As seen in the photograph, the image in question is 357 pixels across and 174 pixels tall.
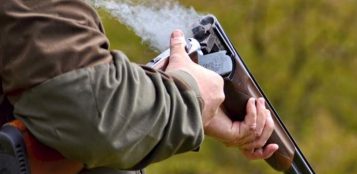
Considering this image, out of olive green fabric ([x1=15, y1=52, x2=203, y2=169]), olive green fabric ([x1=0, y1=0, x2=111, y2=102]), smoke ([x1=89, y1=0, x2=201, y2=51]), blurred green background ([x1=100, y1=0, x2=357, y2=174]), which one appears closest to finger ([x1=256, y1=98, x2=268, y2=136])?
smoke ([x1=89, y1=0, x2=201, y2=51])

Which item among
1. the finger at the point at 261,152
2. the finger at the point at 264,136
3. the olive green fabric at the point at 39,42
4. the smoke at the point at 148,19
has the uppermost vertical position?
the olive green fabric at the point at 39,42

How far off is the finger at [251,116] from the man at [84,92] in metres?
0.48

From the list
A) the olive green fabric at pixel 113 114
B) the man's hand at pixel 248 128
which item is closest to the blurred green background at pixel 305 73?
the man's hand at pixel 248 128

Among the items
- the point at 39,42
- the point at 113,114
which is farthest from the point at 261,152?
the point at 39,42

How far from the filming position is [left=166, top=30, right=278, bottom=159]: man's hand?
6.44ft

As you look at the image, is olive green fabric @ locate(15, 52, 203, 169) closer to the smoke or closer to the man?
the man

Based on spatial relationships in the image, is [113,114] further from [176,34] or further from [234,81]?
[234,81]

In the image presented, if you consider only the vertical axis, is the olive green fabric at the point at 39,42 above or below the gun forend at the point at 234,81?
above

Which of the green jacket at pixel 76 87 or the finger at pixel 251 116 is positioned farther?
the finger at pixel 251 116

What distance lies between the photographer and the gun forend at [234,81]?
2221mm

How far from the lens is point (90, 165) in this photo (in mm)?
1759

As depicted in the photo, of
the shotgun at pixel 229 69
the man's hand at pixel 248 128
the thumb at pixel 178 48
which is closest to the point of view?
the thumb at pixel 178 48

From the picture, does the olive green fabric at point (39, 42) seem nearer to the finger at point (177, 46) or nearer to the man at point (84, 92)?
the man at point (84, 92)

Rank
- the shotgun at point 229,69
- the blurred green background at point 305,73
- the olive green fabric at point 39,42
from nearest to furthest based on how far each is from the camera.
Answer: the olive green fabric at point 39,42, the shotgun at point 229,69, the blurred green background at point 305,73
